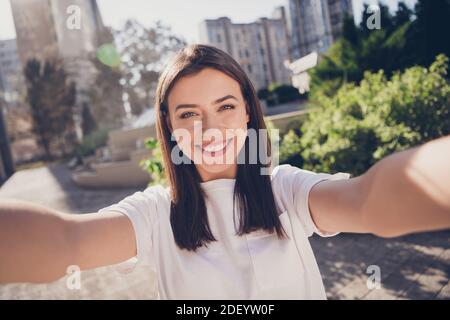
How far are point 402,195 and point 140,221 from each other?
0.81 m

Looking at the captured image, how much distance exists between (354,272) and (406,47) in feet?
33.3

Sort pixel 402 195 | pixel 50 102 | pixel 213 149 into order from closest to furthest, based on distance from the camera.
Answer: pixel 402 195 → pixel 213 149 → pixel 50 102

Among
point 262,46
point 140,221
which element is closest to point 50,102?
point 140,221

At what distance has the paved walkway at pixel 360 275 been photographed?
9.90ft

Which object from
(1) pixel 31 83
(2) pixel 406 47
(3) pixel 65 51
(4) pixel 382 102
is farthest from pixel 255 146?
(3) pixel 65 51

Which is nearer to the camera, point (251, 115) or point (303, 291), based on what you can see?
point (303, 291)

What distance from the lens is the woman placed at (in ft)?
2.84

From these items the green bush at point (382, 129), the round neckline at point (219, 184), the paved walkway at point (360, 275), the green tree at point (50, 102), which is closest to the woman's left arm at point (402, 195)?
the round neckline at point (219, 184)

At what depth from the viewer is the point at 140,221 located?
1113 mm

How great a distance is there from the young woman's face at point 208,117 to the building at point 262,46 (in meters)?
42.1

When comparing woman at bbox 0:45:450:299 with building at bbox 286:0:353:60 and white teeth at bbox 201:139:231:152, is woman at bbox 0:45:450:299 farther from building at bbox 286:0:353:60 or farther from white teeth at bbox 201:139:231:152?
building at bbox 286:0:353:60

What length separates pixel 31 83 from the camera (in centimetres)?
2305

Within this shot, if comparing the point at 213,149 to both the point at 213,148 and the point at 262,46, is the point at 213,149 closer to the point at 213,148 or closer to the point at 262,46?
the point at 213,148
